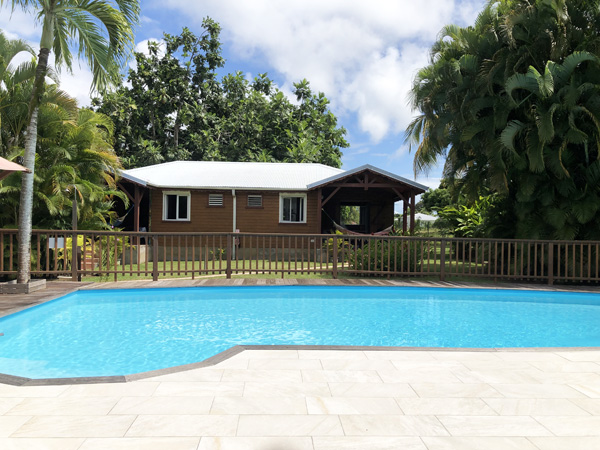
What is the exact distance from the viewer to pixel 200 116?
2958cm

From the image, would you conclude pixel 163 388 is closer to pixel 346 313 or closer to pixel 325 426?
pixel 325 426

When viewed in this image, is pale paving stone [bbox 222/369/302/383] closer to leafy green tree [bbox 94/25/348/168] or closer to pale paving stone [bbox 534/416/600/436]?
pale paving stone [bbox 534/416/600/436]

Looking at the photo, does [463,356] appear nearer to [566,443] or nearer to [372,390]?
[372,390]

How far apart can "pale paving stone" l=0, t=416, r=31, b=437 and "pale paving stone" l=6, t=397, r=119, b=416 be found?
0.21 ft

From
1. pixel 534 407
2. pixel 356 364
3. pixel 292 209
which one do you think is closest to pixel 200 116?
pixel 292 209

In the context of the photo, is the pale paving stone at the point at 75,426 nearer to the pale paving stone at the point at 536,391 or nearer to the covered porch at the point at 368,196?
the pale paving stone at the point at 536,391

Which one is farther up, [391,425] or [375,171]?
[375,171]

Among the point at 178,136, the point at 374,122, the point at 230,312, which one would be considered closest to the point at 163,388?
the point at 230,312

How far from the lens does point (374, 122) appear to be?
25.7 metres

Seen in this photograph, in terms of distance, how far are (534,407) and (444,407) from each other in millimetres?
663

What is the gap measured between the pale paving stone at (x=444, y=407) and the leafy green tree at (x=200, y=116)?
26.0 metres

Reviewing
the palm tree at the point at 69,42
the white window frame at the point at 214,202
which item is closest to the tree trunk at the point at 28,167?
the palm tree at the point at 69,42

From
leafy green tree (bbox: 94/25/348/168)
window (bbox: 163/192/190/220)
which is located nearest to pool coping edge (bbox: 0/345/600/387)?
window (bbox: 163/192/190/220)

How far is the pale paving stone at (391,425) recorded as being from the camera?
2680 mm
